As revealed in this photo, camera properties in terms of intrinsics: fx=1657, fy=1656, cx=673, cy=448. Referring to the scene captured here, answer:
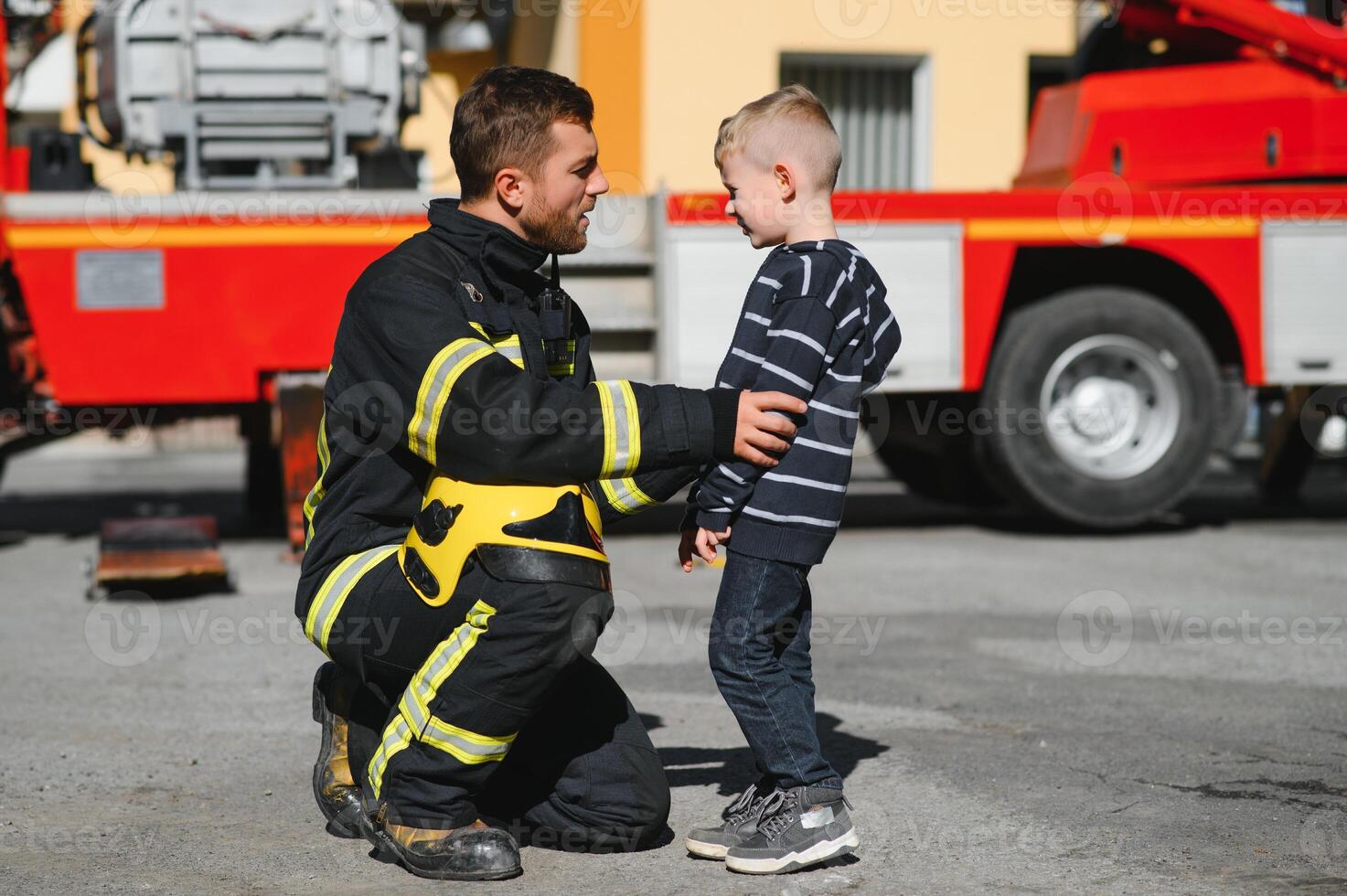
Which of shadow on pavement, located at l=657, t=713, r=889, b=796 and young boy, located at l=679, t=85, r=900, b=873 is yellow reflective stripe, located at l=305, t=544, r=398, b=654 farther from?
shadow on pavement, located at l=657, t=713, r=889, b=796

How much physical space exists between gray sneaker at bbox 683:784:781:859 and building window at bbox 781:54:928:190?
10.8 m

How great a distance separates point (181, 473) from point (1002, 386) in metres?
8.07

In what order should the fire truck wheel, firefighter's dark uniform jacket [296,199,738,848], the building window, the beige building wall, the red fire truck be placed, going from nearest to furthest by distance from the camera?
1. firefighter's dark uniform jacket [296,199,738,848]
2. the red fire truck
3. the fire truck wheel
4. the beige building wall
5. the building window

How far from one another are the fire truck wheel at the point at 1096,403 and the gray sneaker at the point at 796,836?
486cm

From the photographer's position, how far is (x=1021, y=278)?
8.01m

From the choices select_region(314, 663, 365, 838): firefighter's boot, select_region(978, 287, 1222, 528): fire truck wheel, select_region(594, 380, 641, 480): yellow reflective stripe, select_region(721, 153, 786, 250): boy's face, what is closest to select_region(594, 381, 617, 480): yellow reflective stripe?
select_region(594, 380, 641, 480): yellow reflective stripe

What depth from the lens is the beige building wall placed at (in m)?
12.6

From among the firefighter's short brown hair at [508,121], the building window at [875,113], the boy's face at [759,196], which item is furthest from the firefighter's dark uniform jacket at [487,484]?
the building window at [875,113]

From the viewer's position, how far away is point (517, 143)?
3.14m

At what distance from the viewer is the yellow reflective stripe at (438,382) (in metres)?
2.95

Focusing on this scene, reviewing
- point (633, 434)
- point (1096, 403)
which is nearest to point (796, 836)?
point (633, 434)

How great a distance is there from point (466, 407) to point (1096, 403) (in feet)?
17.9

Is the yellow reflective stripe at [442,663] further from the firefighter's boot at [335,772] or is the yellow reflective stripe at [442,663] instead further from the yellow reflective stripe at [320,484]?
the yellow reflective stripe at [320,484]

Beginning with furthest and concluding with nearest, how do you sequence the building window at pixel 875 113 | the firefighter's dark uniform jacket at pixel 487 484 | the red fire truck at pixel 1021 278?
1. the building window at pixel 875 113
2. the red fire truck at pixel 1021 278
3. the firefighter's dark uniform jacket at pixel 487 484
